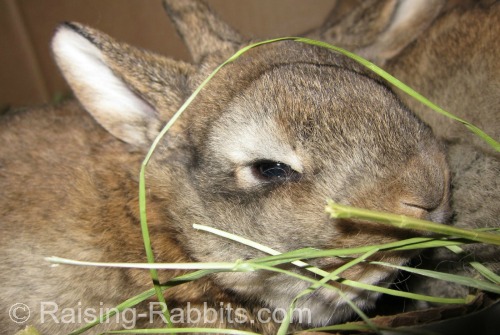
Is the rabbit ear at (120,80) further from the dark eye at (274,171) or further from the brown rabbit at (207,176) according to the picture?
the dark eye at (274,171)

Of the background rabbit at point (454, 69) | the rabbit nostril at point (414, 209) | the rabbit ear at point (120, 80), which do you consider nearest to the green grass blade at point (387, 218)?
the rabbit nostril at point (414, 209)

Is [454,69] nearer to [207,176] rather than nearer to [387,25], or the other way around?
[387,25]

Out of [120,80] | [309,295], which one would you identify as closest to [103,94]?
[120,80]

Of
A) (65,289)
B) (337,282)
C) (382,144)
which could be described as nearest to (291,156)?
(382,144)

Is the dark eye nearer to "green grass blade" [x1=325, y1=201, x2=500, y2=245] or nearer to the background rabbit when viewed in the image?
"green grass blade" [x1=325, y1=201, x2=500, y2=245]

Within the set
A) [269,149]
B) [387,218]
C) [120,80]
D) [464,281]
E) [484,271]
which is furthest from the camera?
[120,80]

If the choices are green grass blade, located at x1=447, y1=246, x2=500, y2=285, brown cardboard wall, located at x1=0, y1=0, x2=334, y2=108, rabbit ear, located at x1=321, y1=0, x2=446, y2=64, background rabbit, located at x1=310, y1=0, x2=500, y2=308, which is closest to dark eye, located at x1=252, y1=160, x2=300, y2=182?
green grass blade, located at x1=447, y1=246, x2=500, y2=285
